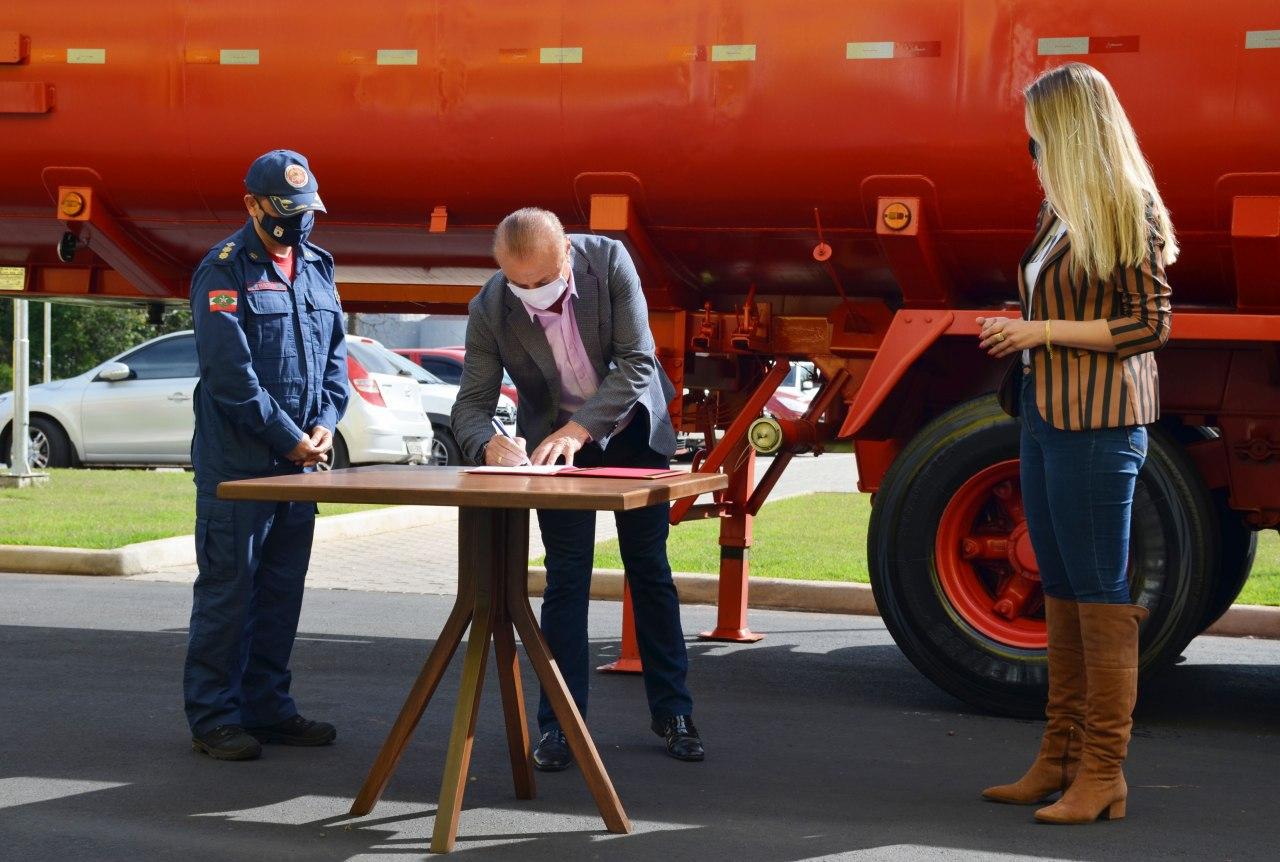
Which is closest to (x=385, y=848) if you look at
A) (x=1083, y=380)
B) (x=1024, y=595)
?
(x=1083, y=380)

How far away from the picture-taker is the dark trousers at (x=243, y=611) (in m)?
5.00

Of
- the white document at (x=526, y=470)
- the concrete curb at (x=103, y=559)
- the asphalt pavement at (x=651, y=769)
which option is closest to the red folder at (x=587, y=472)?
the white document at (x=526, y=470)

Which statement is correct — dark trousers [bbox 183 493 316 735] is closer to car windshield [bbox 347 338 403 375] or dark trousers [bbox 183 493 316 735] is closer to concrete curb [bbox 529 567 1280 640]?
concrete curb [bbox 529 567 1280 640]

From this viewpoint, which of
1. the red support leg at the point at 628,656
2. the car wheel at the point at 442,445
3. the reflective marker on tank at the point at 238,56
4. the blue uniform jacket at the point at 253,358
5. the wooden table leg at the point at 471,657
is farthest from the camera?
the car wheel at the point at 442,445

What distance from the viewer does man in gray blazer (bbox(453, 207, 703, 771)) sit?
15.6 feet

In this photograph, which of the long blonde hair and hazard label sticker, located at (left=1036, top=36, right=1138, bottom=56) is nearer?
the long blonde hair

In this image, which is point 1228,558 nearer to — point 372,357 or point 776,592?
point 776,592

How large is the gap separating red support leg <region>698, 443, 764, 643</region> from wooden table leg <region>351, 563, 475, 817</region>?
2396 mm

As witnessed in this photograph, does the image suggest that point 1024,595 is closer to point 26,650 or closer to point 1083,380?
point 1083,380

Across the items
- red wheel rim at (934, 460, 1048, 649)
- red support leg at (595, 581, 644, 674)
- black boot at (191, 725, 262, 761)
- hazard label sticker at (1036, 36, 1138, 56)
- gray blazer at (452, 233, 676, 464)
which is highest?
hazard label sticker at (1036, 36, 1138, 56)

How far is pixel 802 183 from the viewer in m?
5.91

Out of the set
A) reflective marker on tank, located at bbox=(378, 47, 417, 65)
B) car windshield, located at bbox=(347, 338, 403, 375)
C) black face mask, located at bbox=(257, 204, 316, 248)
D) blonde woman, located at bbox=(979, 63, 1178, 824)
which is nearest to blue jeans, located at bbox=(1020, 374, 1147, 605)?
blonde woman, located at bbox=(979, 63, 1178, 824)

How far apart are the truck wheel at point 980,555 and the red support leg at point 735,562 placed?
34.2 inches

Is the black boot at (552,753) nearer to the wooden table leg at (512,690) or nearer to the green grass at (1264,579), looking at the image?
the wooden table leg at (512,690)
